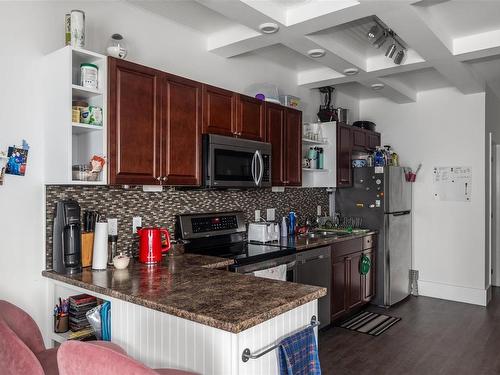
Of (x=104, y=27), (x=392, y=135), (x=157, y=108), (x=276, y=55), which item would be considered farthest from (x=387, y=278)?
(x=104, y=27)

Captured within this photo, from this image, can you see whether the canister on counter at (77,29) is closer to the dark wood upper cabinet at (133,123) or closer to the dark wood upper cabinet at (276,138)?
the dark wood upper cabinet at (133,123)

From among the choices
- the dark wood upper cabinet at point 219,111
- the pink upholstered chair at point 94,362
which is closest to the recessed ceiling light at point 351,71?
the dark wood upper cabinet at point 219,111

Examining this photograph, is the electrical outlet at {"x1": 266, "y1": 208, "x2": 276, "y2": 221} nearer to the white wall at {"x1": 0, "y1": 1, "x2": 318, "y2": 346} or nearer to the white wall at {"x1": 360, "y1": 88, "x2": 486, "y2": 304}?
the white wall at {"x1": 0, "y1": 1, "x2": 318, "y2": 346}

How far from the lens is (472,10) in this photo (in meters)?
2.97

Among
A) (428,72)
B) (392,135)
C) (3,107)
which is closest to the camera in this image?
(3,107)

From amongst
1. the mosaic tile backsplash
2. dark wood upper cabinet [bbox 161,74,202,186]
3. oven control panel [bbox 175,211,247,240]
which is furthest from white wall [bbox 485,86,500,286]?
dark wood upper cabinet [bbox 161,74,202,186]

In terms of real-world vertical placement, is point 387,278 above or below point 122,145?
below

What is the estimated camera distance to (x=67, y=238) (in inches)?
88.0

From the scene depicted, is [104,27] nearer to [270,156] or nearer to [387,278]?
[270,156]

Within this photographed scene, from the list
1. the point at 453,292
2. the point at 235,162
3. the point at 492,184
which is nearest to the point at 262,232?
the point at 235,162

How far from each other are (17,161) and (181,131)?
1.02 meters

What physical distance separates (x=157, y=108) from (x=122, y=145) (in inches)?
14.9

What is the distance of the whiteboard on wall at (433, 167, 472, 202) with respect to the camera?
489 centimetres

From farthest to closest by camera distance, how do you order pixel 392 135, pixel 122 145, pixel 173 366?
1. pixel 392 135
2. pixel 122 145
3. pixel 173 366
